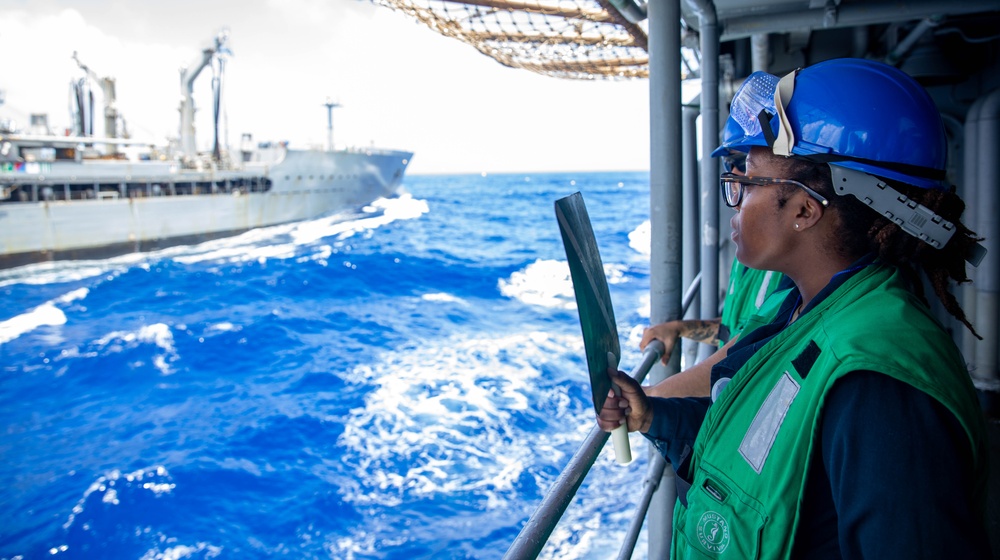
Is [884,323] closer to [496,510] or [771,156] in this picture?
[771,156]

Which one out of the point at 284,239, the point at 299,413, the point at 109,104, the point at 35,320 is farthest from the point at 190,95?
the point at 299,413

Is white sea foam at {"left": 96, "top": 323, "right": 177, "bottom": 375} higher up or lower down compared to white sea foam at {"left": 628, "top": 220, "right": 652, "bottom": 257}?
lower down

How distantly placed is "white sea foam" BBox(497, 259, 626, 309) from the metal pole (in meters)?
14.0

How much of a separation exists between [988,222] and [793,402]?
3917 millimetres

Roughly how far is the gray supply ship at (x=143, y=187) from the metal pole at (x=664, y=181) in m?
25.9

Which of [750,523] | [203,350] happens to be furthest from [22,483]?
[750,523]

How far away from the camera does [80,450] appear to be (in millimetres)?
9633

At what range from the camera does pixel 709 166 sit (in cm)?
310

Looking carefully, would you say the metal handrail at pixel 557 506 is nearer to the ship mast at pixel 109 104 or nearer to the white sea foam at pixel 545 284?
the white sea foam at pixel 545 284

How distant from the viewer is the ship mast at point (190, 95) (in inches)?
1267

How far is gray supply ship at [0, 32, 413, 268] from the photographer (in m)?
23.0

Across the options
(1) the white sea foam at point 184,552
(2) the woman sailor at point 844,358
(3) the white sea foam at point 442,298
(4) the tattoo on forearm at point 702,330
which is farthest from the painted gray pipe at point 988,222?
(3) the white sea foam at point 442,298

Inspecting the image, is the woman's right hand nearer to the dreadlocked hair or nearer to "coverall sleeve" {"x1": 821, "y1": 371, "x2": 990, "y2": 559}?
the dreadlocked hair

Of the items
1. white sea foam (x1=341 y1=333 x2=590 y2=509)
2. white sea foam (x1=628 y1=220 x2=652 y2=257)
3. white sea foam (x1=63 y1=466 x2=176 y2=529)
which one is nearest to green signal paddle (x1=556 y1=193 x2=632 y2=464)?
white sea foam (x1=341 y1=333 x2=590 y2=509)
